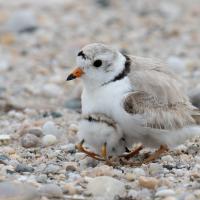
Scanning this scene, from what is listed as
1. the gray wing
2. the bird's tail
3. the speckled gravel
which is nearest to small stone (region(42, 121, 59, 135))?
the speckled gravel

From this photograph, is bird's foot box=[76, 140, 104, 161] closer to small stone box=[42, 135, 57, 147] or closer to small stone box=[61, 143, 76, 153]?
small stone box=[61, 143, 76, 153]

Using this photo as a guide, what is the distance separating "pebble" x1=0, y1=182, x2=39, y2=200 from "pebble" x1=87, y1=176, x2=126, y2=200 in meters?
0.36

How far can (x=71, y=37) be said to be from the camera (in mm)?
9164

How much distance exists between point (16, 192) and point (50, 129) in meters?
1.75

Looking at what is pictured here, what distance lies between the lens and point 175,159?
5078 millimetres

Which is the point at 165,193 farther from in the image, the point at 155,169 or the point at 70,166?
the point at 70,166

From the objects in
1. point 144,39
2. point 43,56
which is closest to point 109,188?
point 43,56

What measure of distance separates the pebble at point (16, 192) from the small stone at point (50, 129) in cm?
159

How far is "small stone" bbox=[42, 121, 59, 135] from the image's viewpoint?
582cm

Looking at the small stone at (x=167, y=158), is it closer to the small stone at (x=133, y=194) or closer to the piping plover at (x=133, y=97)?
the piping plover at (x=133, y=97)

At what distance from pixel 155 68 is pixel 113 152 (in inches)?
27.0

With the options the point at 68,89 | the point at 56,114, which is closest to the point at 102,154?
the point at 56,114

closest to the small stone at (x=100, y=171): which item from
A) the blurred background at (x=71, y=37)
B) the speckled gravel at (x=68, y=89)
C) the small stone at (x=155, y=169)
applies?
the speckled gravel at (x=68, y=89)

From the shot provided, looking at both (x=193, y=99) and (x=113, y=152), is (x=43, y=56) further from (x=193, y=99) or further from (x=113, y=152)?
(x=113, y=152)
